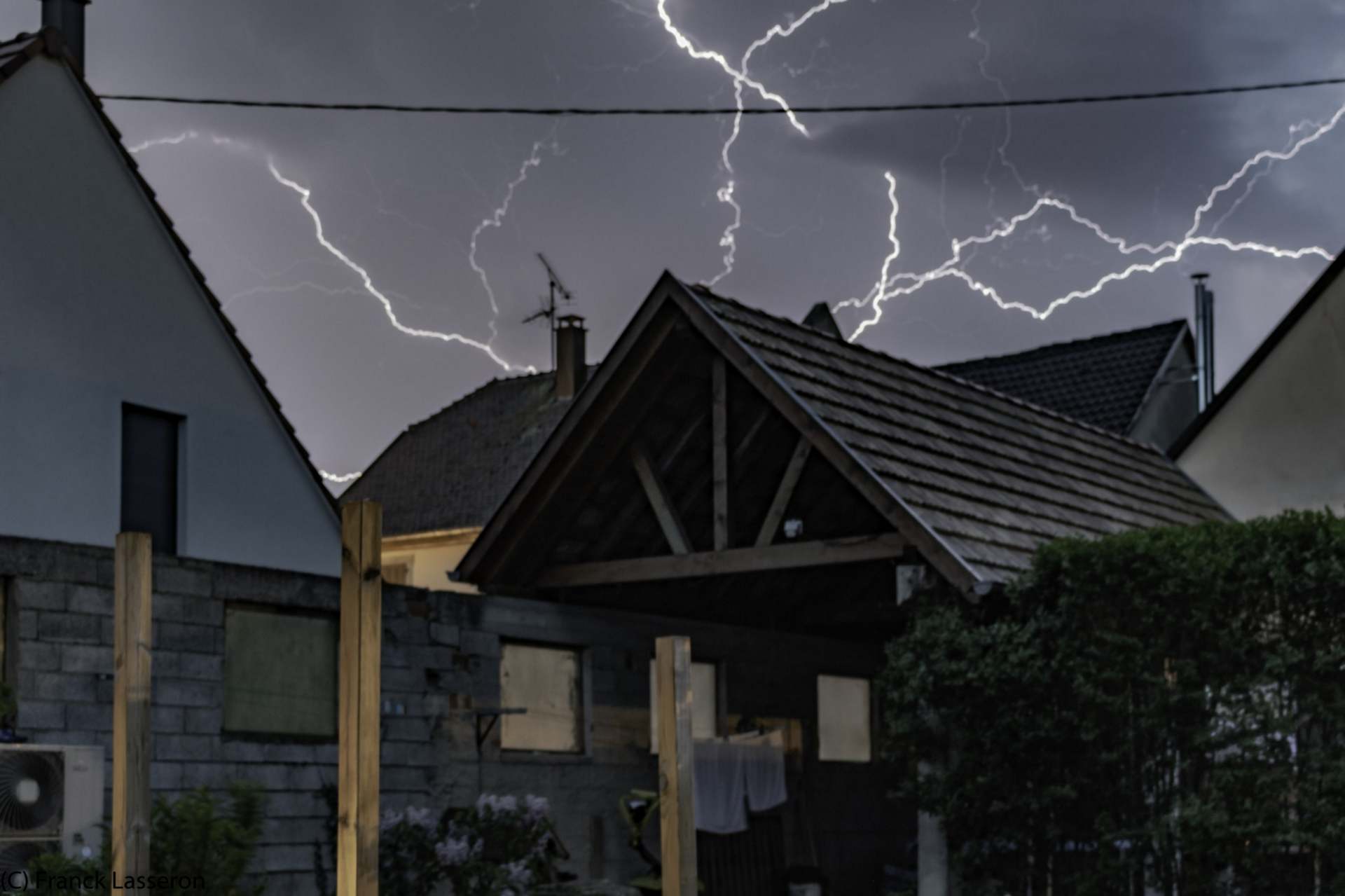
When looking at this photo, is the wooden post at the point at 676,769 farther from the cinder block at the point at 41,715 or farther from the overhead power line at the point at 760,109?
the overhead power line at the point at 760,109

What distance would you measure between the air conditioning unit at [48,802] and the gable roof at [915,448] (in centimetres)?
580

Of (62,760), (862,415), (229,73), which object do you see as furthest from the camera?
(229,73)

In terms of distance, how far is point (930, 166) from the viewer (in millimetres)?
40844

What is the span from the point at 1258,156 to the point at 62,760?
2096 centimetres

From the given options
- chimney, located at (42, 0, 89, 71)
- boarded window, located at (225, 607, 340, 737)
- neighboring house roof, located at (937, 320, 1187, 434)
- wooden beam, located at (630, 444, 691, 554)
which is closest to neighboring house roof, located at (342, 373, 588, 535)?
neighboring house roof, located at (937, 320, 1187, 434)

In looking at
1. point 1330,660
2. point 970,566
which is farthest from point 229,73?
point 1330,660

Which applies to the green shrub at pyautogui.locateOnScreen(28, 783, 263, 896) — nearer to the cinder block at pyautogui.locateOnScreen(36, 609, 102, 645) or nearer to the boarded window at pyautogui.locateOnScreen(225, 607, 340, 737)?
the cinder block at pyautogui.locateOnScreen(36, 609, 102, 645)

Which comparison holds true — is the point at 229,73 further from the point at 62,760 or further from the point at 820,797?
the point at 62,760

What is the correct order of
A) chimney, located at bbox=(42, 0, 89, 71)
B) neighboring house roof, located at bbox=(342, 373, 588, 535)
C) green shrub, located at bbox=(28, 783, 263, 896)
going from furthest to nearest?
neighboring house roof, located at bbox=(342, 373, 588, 535) → chimney, located at bbox=(42, 0, 89, 71) → green shrub, located at bbox=(28, 783, 263, 896)

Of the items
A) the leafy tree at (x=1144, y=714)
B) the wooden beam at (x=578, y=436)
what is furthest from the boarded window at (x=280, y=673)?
the leafy tree at (x=1144, y=714)

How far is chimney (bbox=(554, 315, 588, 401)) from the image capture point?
35469 millimetres

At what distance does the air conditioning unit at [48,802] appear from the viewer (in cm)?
1076

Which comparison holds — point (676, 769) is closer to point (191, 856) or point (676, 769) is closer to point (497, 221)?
point (191, 856)

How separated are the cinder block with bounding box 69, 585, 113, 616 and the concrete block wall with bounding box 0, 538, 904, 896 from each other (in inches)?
0.4
